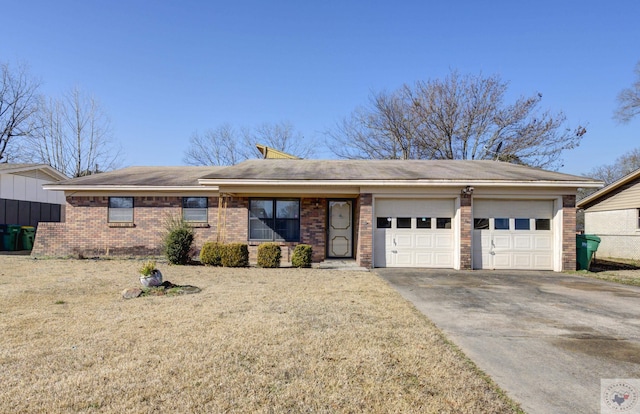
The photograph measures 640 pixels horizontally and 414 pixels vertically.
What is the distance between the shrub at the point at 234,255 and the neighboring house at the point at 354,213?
157 centimetres

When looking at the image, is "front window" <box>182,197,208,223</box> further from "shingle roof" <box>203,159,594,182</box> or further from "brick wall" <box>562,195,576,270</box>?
"brick wall" <box>562,195,576,270</box>

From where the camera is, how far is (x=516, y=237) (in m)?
11.5

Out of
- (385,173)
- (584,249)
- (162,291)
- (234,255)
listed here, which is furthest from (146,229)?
(584,249)

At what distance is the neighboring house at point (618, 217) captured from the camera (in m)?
16.1

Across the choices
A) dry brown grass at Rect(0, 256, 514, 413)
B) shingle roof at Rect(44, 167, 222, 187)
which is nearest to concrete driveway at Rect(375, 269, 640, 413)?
dry brown grass at Rect(0, 256, 514, 413)

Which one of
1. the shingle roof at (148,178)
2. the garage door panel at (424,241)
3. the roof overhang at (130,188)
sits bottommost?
the garage door panel at (424,241)

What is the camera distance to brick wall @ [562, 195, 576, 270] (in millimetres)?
11133

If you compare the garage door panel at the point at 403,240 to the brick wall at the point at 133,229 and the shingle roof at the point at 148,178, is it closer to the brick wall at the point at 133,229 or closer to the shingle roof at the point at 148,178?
the brick wall at the point at 133,229

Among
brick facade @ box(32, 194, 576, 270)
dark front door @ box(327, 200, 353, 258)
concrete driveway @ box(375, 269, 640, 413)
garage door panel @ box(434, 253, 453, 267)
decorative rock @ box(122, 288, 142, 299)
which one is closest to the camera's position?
concrete driveway @ box(375, 269, 640, 413)

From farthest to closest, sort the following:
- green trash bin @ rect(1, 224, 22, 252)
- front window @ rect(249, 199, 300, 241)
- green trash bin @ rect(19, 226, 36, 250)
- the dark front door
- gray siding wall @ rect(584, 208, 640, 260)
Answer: green trash bin @ rect(19, 226, 36, 250)
green trash bin @ rect(1, 224, 22, 252)
gray siding wall @ rect(584, 208, 640, 260)
the dark front door
front window @ rect(249, 199, 300, 241)

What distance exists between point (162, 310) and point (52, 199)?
760 inches

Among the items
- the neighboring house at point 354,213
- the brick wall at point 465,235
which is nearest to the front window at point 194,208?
the neighboring house at point 354,213

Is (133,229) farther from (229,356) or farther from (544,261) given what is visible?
(544,261)

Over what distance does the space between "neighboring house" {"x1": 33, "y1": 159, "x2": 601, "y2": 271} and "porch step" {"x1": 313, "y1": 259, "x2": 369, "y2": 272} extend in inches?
13.2
